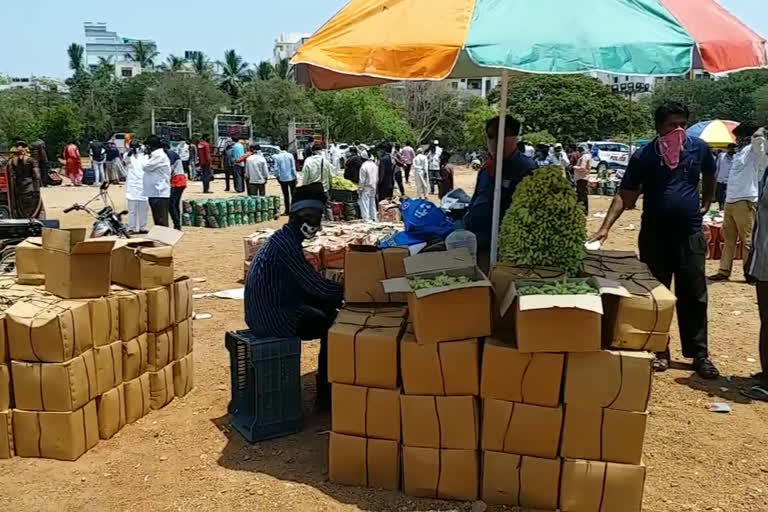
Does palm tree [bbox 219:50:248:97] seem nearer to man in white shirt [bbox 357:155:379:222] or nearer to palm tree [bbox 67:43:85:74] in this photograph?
palm tree [bbox 67:43:85:74]

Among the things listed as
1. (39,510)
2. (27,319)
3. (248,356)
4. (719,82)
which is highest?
(719,82)

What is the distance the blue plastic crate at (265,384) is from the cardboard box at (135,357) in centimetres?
57

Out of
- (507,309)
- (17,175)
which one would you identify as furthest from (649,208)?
(17,175)

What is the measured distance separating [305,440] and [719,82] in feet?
213

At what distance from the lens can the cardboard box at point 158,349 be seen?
177 inches

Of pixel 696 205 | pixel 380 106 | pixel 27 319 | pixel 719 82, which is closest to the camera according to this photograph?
pixel 27 319

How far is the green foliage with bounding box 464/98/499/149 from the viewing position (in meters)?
45.1

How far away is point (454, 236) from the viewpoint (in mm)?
4375

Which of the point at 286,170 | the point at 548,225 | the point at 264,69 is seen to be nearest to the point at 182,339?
the point at 548,225

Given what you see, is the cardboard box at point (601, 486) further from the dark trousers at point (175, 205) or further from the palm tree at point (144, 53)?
the palm tree at point (144, 53)

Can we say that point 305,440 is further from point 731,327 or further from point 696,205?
point 731,327

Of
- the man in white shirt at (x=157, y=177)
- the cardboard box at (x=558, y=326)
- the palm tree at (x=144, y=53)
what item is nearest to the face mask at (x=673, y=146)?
the cardboard box at (x=558, y=326)

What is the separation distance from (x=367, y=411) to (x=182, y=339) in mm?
1859

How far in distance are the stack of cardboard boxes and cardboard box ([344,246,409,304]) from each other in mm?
1258
